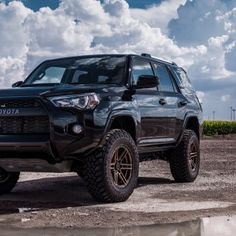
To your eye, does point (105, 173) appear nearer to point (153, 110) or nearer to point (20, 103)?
point (20, 103)

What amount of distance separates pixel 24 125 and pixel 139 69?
2344 millimetres

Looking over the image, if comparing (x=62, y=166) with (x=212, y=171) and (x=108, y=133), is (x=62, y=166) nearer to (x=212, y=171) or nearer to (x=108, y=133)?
(x=108, y=133)

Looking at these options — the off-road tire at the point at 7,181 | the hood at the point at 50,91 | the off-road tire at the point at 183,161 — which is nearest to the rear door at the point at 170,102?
the off-road tire at the point at 183,161

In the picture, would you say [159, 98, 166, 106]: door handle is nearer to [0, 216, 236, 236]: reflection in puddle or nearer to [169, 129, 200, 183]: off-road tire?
[169, 129, 200, 183]: off-road tire

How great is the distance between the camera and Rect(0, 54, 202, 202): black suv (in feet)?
23.5

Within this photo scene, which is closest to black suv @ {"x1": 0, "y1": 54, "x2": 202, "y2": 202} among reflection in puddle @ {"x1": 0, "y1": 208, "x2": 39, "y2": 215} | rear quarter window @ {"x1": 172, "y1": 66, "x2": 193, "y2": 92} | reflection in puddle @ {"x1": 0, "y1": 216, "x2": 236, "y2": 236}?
reflection in puddle @ {"x1": 0, "y1": 208, "x2": 39, "y2": 215}

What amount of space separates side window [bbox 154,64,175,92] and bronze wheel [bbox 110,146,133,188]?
73.5 inches

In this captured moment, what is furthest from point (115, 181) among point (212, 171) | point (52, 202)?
point (212, 171)

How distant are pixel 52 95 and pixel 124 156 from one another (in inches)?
53.5

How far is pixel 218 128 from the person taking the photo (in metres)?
37.1

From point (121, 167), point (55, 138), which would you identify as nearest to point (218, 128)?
point (121, 167)

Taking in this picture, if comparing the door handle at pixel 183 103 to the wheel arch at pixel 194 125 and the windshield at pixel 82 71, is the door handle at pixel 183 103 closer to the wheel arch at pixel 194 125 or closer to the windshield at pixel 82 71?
the wheel arch at pixel 194 125

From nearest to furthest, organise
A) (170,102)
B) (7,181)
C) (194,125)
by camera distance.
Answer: (7,181) → (170,102) → (194,125)

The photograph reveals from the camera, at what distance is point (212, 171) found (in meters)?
12.4
